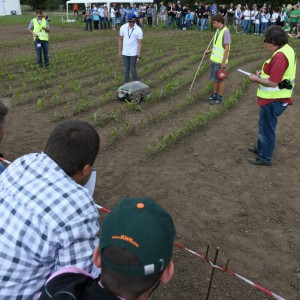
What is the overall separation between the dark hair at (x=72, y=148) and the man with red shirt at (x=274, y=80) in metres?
3.27

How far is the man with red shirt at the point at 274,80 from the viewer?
4488mm

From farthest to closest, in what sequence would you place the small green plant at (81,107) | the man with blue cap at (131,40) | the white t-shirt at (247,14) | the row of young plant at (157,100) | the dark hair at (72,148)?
the white t-shirt at (247,14)
the man with blue cap at (131,40)
the small green plant at (81,107)
the row of young plant at (157,100)
the dark hair at (72,148)

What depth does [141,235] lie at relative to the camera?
4.09 feet

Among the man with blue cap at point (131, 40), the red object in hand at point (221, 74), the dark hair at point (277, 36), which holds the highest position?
the dark hair at point (277, 36)

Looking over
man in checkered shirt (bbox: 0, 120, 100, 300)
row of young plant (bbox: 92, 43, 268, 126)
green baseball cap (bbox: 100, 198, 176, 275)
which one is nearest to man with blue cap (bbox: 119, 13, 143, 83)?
row of young plant (bbox: 92, 43, 268, 126)

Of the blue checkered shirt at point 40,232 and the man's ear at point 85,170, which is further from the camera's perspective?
the man's ear at point 85,170

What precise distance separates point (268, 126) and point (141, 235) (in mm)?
4104

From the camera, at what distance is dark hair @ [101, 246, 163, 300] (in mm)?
1239

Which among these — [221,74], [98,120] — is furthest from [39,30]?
[221,74]

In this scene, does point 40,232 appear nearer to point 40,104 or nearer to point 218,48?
point 40,104

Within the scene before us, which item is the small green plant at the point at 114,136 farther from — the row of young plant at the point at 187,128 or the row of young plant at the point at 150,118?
the row of young plant at the point at 187,128

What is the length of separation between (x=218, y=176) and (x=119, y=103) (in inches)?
143

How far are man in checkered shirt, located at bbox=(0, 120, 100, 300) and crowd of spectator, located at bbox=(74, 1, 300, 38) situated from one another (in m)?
20.7

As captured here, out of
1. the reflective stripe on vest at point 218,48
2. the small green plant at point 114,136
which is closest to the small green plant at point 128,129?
the small green plant at point 114,136
